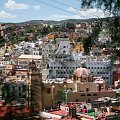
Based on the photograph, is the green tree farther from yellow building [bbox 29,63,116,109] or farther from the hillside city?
yellow building [bbox 29,63,116,109]

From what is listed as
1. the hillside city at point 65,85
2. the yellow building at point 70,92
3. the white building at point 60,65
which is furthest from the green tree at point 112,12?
the white building at point 60,65

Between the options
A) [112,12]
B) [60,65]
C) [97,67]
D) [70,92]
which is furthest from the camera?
[97,67]

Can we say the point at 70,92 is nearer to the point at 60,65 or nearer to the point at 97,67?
the point at 60,65

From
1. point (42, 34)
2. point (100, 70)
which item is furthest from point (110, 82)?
point (42, 34)

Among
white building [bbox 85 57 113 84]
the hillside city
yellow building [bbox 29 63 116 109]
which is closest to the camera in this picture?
the hillside city

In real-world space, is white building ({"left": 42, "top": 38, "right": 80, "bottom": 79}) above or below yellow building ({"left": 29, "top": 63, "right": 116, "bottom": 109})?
above

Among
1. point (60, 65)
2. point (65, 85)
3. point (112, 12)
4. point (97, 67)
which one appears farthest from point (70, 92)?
point (112, 12)

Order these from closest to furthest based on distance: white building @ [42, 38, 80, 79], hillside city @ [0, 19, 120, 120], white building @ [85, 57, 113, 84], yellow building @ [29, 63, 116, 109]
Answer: hillside city @ [0, 19, 120, 120] < yellow building @ [29, 63, 116, 109] < white building @ [42, 38, 80, 79] < white building @ [85, 57, 113, 84]

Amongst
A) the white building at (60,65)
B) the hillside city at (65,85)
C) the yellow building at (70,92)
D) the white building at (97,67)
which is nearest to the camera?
the hillside city at (65,85)

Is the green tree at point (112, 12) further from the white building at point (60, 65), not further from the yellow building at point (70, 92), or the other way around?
the white building at point (60, 65)

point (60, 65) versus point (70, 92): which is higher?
point (60, 65)

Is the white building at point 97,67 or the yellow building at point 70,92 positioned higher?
the white building at point 97,67

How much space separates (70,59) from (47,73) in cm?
421

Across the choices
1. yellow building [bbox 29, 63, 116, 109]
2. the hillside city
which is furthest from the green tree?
yellow building [bbox 29, 63, 116, 109]
